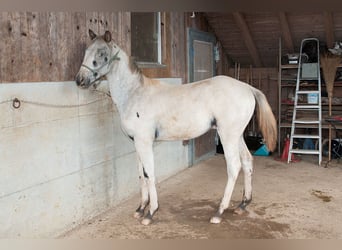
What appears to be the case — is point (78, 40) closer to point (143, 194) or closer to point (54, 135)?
point (54, 135)

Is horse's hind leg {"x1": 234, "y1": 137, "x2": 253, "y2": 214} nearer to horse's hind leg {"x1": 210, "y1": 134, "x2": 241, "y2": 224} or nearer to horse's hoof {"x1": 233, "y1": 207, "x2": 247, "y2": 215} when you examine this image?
horse's hoof {"x1": 233, "y1": 207, "x2": 247, "y2": 215}

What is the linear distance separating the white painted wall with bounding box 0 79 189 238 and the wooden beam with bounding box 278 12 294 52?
317cm

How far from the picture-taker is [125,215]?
3.38m

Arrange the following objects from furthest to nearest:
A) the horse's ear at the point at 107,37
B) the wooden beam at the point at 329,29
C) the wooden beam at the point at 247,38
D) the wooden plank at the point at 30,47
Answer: the wooden beam at the point at 247,38
the wooden beam at the point at 329,29
the horse's ear at the point at 107,37
the wooden plank at the point at 30,47

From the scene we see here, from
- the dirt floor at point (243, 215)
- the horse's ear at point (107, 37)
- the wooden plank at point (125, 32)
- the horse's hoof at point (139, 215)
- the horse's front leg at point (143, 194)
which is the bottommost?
the dirt floor at point (243, 215)

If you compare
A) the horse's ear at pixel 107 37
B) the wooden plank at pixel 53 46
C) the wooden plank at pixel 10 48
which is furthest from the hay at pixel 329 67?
the wooden plank at pixel 10 48

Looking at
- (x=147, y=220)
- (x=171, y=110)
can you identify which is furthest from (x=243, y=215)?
(x=171, y=110)

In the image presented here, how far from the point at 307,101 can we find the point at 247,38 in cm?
148

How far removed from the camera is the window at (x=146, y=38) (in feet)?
13.4

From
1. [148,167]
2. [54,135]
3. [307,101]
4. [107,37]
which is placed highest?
[107,37]

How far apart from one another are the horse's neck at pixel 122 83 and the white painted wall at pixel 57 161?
0.92 ft

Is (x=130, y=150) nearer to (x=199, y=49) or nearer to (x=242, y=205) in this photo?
(x=242, y=205)

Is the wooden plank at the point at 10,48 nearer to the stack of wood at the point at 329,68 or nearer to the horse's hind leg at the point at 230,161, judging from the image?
the horse's hind leg at the point at 230,161

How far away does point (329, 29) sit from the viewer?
546 cm
